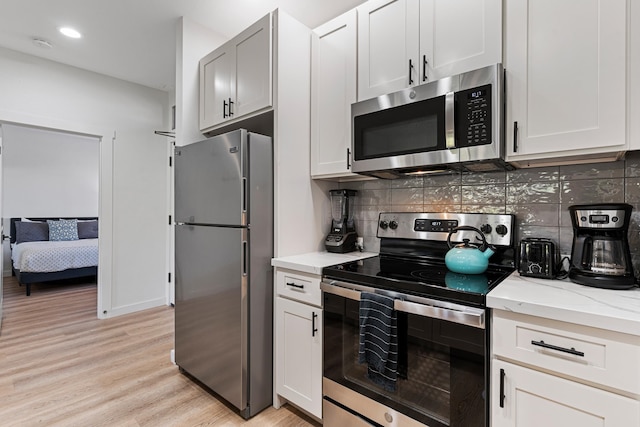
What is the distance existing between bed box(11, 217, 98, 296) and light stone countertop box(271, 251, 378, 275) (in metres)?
4.59

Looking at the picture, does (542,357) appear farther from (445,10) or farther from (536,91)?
(445,10)

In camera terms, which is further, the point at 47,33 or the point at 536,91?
the point at 47,33

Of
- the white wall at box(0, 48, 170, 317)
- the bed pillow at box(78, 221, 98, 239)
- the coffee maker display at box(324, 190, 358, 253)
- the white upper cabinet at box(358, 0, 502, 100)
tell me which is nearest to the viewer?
the white upper cabinet at box(358, 0, 502, 100)

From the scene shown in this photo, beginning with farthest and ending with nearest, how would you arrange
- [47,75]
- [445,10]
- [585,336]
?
1. [47,75]
2. [445,10]
3. [585,336]

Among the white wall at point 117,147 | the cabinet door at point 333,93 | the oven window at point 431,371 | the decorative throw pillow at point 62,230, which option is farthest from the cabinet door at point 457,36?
the decorative throw pillow at point 62,230

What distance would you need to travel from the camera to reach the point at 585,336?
98cm

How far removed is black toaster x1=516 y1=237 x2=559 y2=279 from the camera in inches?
54.3

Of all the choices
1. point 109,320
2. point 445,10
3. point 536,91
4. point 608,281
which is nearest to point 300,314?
point 608,281

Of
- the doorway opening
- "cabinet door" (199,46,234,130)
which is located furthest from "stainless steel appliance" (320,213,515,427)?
the doorway opening

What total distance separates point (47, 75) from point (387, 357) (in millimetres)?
4085

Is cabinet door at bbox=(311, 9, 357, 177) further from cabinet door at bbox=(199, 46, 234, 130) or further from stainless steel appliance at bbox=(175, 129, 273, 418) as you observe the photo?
cabinet door at bbox=(199, 46, 234, 130)

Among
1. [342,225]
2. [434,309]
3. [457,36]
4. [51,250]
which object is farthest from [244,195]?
[51,250]

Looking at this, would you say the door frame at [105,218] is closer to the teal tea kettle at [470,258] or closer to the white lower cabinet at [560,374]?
the teal tea kettle at [470,258]

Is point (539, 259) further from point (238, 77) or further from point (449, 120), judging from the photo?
point (238, 77)
